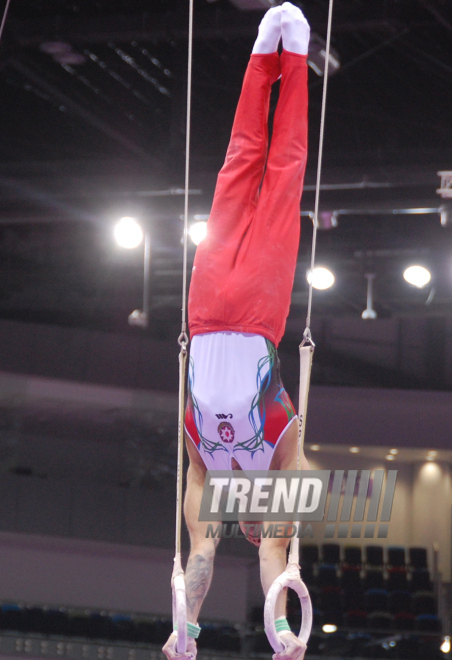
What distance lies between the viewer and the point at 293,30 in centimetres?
313

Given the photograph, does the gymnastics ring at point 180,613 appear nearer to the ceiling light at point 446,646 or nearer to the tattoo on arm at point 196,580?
the tattoo on arm at point 196,580

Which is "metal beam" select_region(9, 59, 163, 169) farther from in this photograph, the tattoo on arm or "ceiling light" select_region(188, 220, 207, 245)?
the tattoo on arm

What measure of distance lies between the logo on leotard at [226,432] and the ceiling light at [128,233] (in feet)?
13.2

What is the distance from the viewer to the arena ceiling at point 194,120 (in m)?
5.60

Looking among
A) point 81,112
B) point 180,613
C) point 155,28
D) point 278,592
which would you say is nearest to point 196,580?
point 180,613

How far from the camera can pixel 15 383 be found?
10.4 metres

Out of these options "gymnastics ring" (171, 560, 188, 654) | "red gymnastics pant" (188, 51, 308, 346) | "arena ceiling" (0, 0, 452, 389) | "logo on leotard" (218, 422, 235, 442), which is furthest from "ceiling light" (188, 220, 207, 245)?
"gymnastics ring" (171, 560, 188, 654)

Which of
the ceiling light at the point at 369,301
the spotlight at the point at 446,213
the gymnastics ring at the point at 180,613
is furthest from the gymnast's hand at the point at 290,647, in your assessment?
the ceiling light at the point at 369,301

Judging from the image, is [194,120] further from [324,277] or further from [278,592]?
[278,592]

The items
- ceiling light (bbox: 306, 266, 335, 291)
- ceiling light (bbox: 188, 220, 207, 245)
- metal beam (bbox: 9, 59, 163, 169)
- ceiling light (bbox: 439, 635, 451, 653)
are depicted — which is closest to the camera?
metal beam (bbox: 9, 59, 163, 169)

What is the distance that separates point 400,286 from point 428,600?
376 cm

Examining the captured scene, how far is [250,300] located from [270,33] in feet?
3.40

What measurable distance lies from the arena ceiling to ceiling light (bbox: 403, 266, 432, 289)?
0.10 m

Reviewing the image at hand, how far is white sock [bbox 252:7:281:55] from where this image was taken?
3158 millimetres
